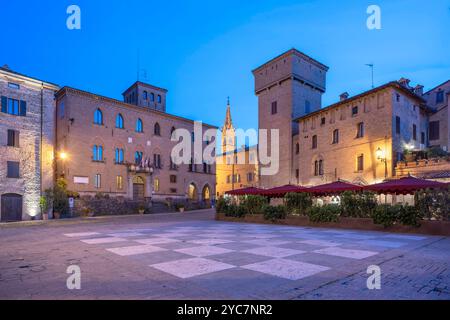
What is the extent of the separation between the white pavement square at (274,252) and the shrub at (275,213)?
408 inches

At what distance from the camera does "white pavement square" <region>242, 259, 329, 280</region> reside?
5574 mm

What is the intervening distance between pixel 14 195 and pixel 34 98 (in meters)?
8.55

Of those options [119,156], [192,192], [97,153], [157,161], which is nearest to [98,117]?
[97,153]

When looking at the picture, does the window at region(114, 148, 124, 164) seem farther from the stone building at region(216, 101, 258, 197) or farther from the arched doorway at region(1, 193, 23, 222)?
the stone building at region(216, 101, 258, 197)

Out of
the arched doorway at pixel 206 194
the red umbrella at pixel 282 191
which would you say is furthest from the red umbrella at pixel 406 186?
the arched doorway at pixel 206 194

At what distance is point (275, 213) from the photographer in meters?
18.8

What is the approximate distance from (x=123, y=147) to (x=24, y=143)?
1072cm

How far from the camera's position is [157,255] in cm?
749

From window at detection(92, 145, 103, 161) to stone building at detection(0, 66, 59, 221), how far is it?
5.15 m

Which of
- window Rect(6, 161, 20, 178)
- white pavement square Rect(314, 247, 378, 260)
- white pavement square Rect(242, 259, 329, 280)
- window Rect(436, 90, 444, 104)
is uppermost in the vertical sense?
window Rect(436, 90, 444, 104)

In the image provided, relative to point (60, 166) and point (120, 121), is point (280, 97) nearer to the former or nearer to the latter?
point (120, 121)

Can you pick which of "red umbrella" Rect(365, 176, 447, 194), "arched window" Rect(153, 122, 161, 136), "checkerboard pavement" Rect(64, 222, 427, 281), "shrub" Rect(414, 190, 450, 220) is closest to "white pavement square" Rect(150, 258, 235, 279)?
"checkerboard pavement" Rect(64, 222, 427, 281)

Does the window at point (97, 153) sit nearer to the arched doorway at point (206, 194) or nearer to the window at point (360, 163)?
the arched doorway at point (206, 194)

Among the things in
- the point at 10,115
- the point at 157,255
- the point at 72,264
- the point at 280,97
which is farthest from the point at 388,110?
the point at 10,115
